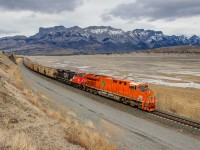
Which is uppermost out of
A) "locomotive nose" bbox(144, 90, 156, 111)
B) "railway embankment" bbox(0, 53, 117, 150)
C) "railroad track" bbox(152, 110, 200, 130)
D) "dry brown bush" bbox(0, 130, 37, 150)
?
"dry brown bush" bbox(0, 130, 37, 150)

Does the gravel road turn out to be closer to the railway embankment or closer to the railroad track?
the railroad track

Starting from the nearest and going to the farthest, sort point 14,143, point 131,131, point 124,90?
point 14,143 < point 131,131 < point 124,90

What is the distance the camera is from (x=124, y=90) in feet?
110

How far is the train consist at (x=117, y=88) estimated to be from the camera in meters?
30.0

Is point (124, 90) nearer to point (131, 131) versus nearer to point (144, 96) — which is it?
point (144, 96)

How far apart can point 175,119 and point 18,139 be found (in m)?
18.0

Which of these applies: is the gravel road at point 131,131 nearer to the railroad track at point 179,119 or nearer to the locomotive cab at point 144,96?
the railroad track at point 179,119

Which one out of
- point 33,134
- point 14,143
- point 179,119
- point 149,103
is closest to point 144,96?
point 149,103

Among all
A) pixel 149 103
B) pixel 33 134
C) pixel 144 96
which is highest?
pixel 33 134

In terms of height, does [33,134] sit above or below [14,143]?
below

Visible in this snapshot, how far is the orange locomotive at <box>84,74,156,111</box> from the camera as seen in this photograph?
98.1 feet

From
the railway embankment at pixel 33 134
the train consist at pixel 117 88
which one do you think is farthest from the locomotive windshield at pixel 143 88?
the railway embankment at pixel 33 134

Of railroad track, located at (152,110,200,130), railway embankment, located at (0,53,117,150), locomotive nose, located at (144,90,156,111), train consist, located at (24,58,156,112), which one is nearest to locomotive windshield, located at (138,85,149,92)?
train consist, located at (24,58,156,112)

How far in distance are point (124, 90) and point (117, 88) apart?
169cm
